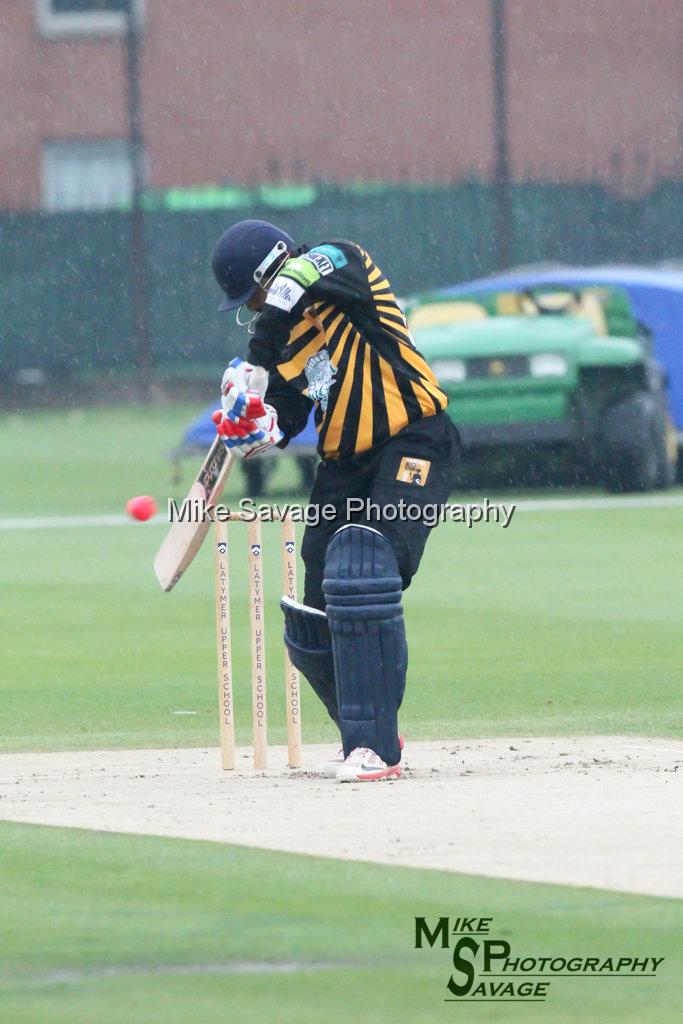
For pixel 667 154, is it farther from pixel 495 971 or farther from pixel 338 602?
pixel 495 971

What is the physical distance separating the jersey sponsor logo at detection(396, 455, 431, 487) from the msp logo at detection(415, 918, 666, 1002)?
244 cm

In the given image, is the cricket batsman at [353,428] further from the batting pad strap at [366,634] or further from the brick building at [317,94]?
the brick building at [317,94]

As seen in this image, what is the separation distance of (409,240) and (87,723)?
24257 millimetres

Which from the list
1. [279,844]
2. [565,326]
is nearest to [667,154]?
[565,326]

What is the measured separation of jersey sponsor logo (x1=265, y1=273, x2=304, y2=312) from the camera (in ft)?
23.3

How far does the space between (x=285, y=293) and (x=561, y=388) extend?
36.7 ft

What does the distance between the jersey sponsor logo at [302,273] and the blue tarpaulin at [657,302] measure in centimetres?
1238

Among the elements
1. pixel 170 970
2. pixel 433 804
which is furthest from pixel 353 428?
pixel 170 970

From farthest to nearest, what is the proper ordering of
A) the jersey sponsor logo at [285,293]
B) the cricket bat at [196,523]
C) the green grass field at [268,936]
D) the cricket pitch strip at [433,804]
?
the cricket bat at [196,523] < the jersey sponsor logo at [285,293] < the cricket pitch strip at [433,804] < the green grass field at [268,936]

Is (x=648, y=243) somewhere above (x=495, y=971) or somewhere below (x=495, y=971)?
above

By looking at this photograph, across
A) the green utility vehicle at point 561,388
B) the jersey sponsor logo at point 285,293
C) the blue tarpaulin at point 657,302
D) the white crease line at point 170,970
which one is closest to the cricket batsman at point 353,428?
the jersey sponsor logo at point 285,293

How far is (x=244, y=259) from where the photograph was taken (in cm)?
739

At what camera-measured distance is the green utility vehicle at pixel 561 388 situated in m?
18.1

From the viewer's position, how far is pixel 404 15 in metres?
37.4
